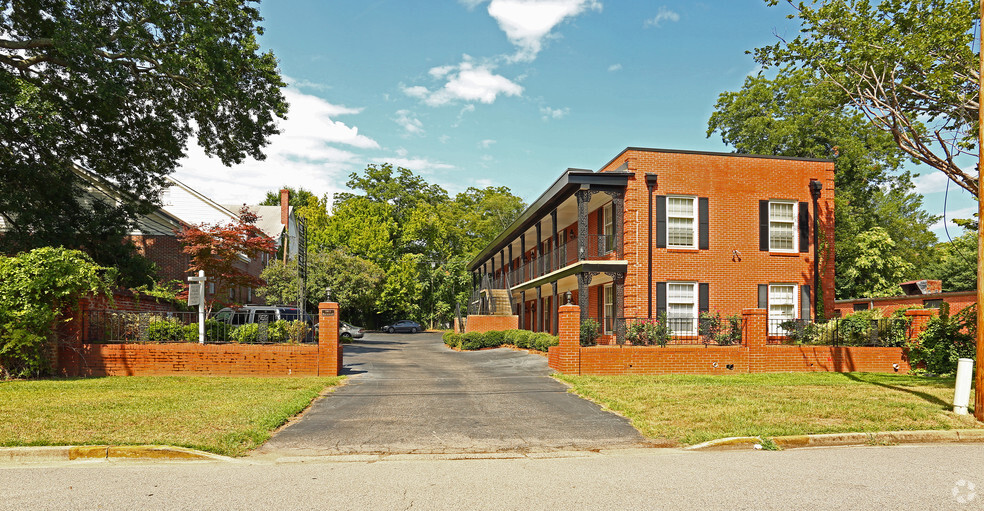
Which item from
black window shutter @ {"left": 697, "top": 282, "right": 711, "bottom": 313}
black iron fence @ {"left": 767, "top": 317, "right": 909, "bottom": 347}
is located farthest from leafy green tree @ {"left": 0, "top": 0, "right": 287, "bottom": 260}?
black iron fence @ {"left": 767, "top": 317, "right": 909, "bottom": 347}

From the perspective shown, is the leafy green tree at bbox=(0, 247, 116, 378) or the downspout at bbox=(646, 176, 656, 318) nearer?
the leafy green tree at bbox=(0, 247, 116, 378)

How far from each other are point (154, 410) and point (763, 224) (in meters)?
19.2

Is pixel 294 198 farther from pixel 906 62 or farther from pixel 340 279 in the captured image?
pixel 906 62

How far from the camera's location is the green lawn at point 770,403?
9.85 m

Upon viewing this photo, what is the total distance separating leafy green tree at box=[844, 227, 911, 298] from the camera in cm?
3694

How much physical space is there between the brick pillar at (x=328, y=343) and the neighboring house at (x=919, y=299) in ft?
62.3

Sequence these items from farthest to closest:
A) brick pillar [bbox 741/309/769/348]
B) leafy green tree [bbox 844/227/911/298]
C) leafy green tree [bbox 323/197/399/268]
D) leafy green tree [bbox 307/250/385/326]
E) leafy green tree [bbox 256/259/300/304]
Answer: leafy green tree [bbox 323/197/399/268] → leafy green tree [bbox 307/250/385/326] → leafy green tree [bbox 256/259/300/304] → leafy green tree [bbox 844/227/911/298] → brick pillar [bbox 741/309/769/348]

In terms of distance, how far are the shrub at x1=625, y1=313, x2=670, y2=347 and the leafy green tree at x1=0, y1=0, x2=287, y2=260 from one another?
13.4 meters

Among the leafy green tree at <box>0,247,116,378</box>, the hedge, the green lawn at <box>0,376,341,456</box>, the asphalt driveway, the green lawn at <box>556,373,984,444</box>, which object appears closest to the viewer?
the green lawn at <box>0,376,341,456</box>

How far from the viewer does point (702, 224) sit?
2178cm

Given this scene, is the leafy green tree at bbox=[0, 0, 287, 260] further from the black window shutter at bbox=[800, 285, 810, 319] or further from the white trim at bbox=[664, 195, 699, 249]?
the black window shutter at bbox=[800, 285, 810, 319]

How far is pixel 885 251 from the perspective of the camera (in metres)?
37.6

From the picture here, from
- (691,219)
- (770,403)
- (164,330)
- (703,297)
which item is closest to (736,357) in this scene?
(703,297)

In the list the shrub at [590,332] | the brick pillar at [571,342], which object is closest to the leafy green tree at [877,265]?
the shrub at [590,332]
